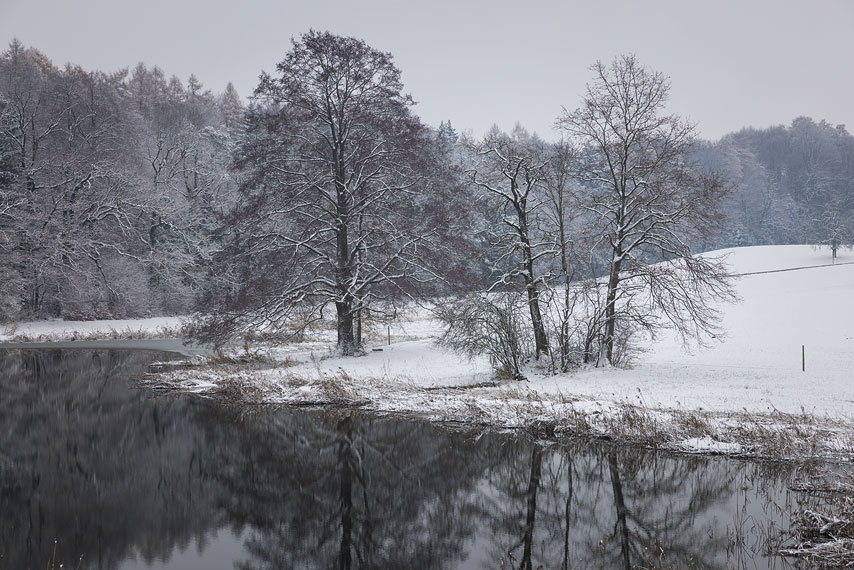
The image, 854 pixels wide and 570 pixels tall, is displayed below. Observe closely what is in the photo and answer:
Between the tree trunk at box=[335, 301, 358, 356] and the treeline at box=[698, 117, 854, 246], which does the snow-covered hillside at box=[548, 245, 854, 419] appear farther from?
the treeline at box=[698, 117, 854, 246]

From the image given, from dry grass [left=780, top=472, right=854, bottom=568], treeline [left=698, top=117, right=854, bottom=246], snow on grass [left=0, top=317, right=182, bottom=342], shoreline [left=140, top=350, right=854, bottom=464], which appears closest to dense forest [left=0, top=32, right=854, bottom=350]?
snow on grass [left=0, top=317, right=182, bottom=342]

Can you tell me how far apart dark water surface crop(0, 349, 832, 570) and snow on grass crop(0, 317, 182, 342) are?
2115 cm

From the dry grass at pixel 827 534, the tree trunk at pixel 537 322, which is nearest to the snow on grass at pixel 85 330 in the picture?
the tree trunk at pixel 537 322

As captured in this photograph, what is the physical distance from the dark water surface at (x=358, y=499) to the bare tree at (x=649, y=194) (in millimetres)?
7789

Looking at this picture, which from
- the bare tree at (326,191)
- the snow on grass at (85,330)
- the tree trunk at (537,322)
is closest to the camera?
the tree trunk at (537,322)

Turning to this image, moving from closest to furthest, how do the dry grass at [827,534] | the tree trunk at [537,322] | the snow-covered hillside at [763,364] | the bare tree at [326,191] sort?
the dry grass at [827,534] < the snow-covered hillside at [763,364] < the tree trunk at [537,322] < the bare tree at [326,191]

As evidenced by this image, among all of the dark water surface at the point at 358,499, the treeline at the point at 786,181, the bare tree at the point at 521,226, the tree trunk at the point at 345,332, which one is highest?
the treeline at the point at 786,181

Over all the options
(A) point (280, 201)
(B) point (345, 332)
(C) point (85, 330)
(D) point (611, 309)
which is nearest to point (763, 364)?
(D) point (611, 309)

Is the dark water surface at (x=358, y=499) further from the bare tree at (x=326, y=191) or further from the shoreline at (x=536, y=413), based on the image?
the bare tree at (x=326, y=191)

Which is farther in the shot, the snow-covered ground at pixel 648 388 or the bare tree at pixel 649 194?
the bare tree at pixel 649 194

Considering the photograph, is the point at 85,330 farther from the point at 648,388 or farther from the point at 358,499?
the point at 648,388

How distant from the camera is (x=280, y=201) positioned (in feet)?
78.4

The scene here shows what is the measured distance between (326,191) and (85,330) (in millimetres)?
22704

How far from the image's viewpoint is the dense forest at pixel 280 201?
68.7 ft
